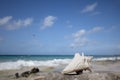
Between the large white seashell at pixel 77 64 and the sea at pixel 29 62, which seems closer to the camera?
the large white seashell at pixel 77 64

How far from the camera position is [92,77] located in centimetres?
997

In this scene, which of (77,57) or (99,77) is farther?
(77,57)

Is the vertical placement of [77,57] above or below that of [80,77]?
above

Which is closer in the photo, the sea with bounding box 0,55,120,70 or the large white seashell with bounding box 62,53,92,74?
the large white seashell with bounding box 62,53,92,74

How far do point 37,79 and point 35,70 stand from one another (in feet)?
18.6

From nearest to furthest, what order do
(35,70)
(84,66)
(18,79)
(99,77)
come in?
(99,77) → (84,66) → (18,79) → (35,70)

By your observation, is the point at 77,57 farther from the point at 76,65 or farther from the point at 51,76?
the point at 51,76

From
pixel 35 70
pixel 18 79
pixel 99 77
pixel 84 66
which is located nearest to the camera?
pixel 99 77

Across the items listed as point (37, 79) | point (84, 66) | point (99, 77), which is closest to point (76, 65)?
point (84, 66)

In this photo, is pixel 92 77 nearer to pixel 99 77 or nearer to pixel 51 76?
pixel 99 77

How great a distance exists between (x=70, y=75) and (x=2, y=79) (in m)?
6.63

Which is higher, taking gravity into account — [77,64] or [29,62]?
[29,62]

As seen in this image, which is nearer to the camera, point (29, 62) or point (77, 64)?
point (77, 64)

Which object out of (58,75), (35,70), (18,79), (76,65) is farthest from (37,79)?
(35,70)
